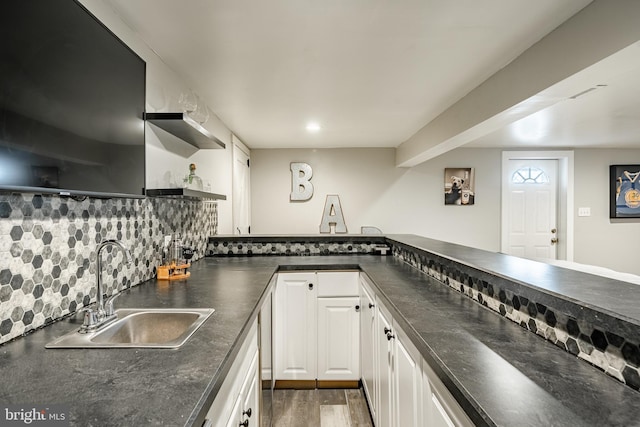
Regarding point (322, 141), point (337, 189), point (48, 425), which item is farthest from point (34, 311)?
point (337, 189)

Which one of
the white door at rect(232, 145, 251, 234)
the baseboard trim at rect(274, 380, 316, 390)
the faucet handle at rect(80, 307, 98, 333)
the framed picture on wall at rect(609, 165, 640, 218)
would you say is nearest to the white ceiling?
the white door at rect(232, 145, 251, 234)

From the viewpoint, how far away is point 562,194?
17.0 ft

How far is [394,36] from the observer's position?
6.01 feet

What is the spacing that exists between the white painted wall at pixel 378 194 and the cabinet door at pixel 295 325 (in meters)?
2.69

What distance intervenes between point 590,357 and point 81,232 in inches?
70.5

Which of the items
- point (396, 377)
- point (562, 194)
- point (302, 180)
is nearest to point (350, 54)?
point (396, 377)

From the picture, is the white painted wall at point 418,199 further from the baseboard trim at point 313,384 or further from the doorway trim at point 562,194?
the baseboard trim at point 313,384

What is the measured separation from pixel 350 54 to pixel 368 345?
6.06ft

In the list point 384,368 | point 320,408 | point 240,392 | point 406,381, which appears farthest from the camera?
point 320,408

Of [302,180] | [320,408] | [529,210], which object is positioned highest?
[302,180]

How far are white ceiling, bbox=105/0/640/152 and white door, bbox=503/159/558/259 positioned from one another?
5.36 feet

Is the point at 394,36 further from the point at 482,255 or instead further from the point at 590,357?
the point at 590,357

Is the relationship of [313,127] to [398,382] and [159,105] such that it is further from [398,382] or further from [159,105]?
[398,382]

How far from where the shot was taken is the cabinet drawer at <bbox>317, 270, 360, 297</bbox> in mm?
2494
